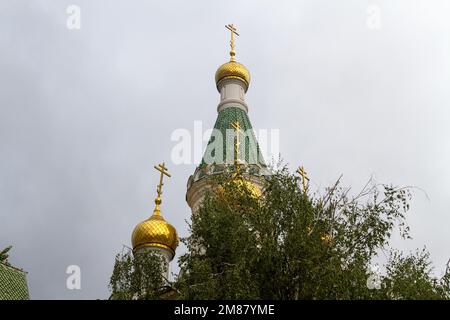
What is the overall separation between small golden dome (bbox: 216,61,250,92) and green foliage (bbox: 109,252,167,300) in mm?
16806

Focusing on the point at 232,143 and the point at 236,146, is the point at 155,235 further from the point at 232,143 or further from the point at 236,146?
the point at 236,146

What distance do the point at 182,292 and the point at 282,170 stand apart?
2748mm

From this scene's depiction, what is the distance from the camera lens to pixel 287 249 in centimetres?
882

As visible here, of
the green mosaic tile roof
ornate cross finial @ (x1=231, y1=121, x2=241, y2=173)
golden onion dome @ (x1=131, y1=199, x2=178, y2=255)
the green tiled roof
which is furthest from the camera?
the green mosaic tile roof

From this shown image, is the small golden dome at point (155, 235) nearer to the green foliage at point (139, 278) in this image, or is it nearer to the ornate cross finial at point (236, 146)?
the ornate cross finial at point (236, 146)

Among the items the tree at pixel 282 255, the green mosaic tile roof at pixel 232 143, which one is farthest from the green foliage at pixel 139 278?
the green mosaic tile roof at pixel 232 143

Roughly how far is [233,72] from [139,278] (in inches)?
676

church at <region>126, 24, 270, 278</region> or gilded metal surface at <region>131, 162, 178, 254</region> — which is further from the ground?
church at <region>126, 24, 270, 278</region>

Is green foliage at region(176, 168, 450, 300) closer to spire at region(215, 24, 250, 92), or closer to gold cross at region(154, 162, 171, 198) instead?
gold cross at region(154, 162, 171, 198)

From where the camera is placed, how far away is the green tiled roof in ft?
50.0

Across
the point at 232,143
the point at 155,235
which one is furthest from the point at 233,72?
the point at 155,235

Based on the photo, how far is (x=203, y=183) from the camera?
2125 centimetres

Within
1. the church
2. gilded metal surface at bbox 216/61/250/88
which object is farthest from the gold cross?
gilded metal surface at bbox 216/61/250/88
